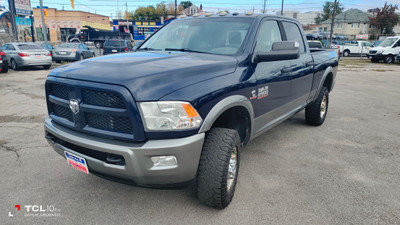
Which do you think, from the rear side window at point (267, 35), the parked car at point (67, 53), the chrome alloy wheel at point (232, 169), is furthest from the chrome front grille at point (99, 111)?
the parked car at point (67, 53)

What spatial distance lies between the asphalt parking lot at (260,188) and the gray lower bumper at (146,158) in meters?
0.52

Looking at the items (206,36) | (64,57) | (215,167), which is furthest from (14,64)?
(215,167)

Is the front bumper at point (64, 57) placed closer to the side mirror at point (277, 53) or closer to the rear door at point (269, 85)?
the rear door at point (269, 85)

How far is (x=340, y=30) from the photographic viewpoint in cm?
6612

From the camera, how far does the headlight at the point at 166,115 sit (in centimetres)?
210

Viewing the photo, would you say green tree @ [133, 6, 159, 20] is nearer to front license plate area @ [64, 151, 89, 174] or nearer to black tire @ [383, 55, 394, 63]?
black tire @ [383, 55, 394, 63]

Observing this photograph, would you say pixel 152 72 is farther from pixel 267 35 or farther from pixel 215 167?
pixel 267 35

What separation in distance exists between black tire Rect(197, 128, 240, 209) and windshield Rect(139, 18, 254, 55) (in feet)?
3.45

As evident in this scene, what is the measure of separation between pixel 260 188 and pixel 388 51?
74.9 ft

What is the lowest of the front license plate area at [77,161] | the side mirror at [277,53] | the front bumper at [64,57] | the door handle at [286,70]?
the front license plate area at [77,161]

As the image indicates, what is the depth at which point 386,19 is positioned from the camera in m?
54.1

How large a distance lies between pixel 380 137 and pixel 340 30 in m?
70.9

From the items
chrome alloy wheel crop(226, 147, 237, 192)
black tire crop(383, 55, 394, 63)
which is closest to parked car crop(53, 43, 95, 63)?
chrome alloy wheel crop(226, 147, 237, 192)

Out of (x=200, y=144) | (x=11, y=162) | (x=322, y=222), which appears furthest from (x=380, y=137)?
(x=11, y=162)
